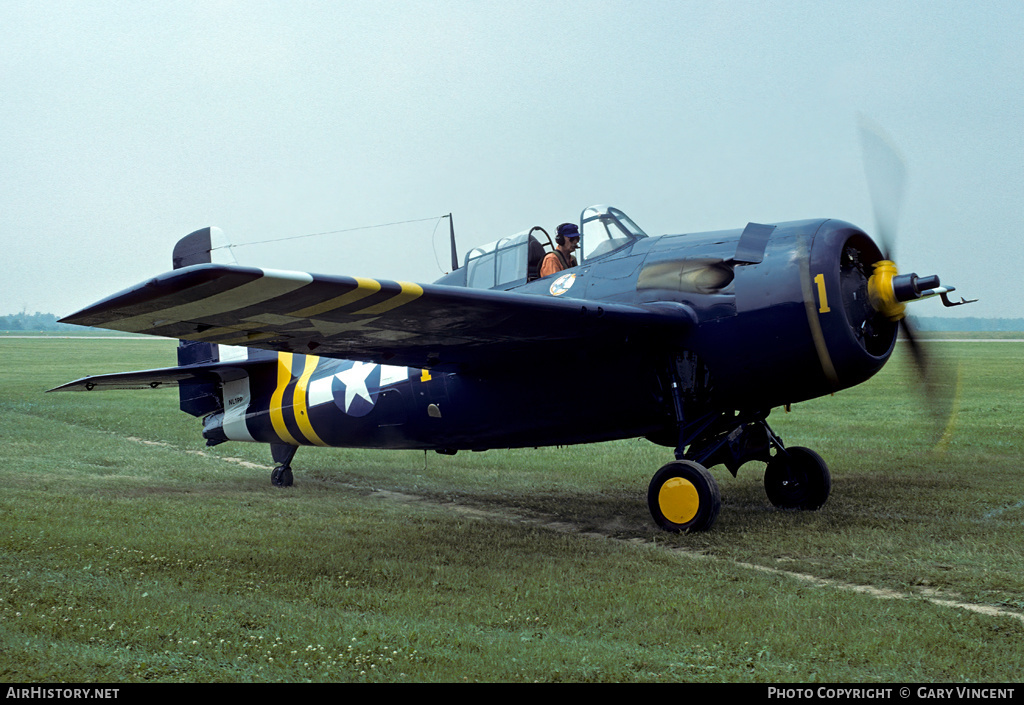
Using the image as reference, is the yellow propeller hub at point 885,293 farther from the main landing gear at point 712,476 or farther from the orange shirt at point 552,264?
the orange shirt at point 552,264

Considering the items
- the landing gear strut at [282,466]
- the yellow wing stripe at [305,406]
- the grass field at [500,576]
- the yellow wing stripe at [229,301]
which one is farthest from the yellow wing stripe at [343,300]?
the landing gear strut at [282,466]

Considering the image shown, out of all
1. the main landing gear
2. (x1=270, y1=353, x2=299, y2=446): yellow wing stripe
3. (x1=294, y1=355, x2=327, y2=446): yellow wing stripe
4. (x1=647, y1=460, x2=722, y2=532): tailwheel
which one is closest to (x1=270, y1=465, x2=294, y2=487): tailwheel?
(x1=270, y1=353, x2=299, y2=446): yellow wing stripe

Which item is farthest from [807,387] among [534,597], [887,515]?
[534,597]

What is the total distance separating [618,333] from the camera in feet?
24.6

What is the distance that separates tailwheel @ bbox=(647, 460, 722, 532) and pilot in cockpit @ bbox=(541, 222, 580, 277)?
2376mm

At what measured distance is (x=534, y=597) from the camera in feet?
18.1

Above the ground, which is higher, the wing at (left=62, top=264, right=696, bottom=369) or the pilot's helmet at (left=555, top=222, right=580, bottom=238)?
the pilot's helmet at (left=555, top=222, right=580, bottom=238)

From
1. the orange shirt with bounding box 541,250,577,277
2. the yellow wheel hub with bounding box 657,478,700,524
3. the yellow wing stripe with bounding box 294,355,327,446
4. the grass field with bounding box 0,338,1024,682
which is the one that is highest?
the orange shirt with bounding box 541,250,577,277

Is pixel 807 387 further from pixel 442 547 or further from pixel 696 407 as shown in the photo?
pixel 442 547

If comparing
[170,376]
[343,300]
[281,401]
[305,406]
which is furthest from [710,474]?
[170,376]

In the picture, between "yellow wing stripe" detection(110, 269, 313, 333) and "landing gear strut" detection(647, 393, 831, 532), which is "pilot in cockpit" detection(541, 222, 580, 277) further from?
"yellow wing stripe" detection(110, 269, 313, 333)

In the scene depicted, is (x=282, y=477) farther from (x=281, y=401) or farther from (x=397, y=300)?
(x=397, y=300)

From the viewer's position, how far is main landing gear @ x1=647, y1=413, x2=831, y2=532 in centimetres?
730

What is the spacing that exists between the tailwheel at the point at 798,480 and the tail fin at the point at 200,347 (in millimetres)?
7169
